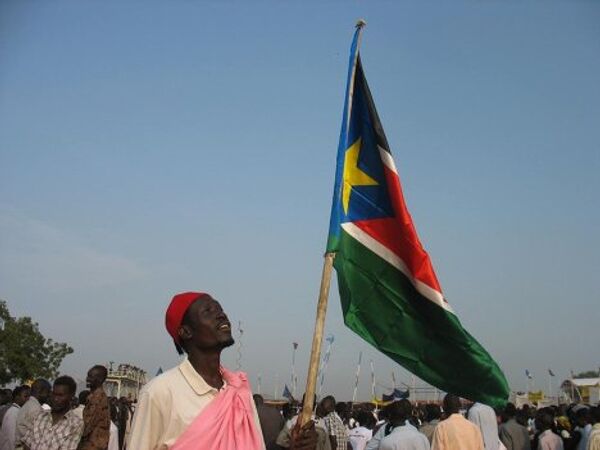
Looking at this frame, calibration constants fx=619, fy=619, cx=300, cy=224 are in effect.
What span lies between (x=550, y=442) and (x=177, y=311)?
27.5 ft

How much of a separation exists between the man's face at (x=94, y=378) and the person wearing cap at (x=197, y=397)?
14.3 feet

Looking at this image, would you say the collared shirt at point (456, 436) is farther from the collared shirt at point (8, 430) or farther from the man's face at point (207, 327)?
the collared shirt at point (8, 430)

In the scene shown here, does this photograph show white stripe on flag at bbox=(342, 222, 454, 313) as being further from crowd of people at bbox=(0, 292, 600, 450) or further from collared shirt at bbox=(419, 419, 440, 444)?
collared shirt at bbox=(419, 419, 440, 444)

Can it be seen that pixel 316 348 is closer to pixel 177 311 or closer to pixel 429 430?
pixel 177 311

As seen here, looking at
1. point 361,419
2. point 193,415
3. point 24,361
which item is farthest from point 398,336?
point 24,361

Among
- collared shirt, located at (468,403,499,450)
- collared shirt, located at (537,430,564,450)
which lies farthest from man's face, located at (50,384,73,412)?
collared shirt, located at (537,430,564,450)

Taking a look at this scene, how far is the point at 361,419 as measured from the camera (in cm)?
1195

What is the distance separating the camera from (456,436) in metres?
6.88

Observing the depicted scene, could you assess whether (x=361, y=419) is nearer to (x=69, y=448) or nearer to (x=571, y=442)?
(x=571, y=442)

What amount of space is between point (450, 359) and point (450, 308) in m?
0.35

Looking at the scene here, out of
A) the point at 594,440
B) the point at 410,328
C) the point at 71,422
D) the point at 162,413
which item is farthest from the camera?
the point at 594,440

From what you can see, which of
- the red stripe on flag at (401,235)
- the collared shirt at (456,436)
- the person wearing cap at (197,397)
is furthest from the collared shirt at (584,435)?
the person wearing cap at (197,397)

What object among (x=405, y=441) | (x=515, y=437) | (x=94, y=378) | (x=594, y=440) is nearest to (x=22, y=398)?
(x=94, y=378)

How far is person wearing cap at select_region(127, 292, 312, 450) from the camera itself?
9.19ft
